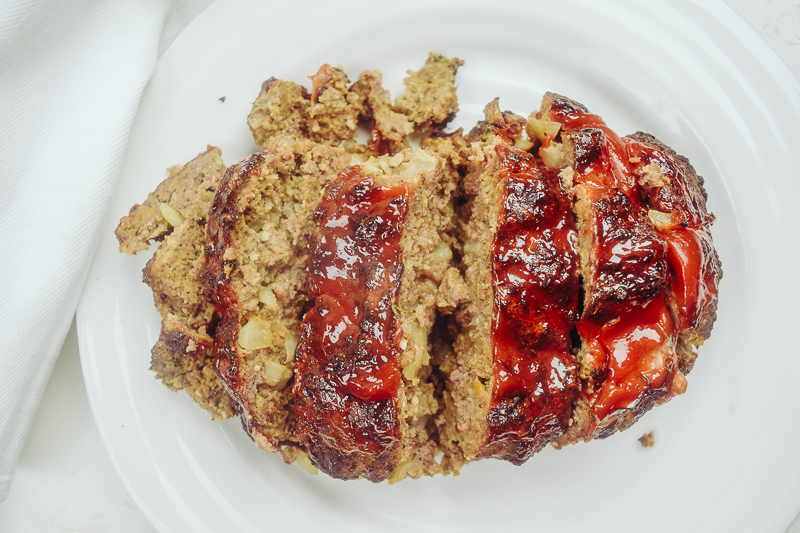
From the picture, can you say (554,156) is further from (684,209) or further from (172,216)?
(172,216)

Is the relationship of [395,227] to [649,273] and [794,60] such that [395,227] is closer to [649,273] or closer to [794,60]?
[649,273]

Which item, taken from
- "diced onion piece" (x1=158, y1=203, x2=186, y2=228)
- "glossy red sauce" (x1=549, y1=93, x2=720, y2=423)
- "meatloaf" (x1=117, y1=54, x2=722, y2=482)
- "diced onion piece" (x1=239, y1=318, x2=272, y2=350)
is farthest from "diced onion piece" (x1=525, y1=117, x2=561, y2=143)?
"diced onion piece" (x1=158, y1=203, x2=186, y2=228)

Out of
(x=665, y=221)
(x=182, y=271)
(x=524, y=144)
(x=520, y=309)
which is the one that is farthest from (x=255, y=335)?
(x=665, y=221)

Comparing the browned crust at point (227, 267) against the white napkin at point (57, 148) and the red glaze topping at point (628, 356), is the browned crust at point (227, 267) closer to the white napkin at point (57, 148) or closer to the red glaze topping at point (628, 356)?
the white napkin at point (57, 148)

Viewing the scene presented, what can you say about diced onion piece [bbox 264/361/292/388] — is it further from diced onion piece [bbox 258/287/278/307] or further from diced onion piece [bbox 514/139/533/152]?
diced onion piece [bbox 514/139/533/152]

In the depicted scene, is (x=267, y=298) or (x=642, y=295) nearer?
(x=642, y=295)

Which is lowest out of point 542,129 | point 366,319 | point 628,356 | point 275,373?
point 275,373

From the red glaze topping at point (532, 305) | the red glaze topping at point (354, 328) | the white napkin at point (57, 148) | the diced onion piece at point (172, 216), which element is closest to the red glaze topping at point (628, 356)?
the red glaze topping at point (532, 305)
